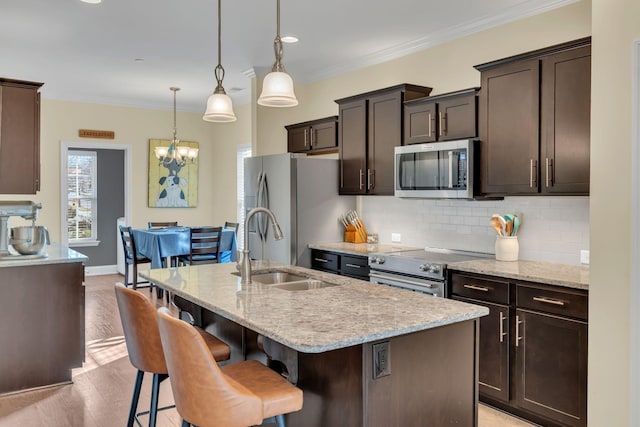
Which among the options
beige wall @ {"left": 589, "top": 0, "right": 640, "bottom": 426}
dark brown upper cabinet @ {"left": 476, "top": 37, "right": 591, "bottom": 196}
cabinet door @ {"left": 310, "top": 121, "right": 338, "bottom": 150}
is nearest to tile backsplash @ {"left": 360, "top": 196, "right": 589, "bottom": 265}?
dark brown upper cabinet @ {"left": 476, "top": 37, "right": 591, "bottom": 196}

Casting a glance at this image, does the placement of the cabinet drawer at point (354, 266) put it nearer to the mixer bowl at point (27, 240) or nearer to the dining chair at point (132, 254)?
the mixer bowl at point (27, 240)

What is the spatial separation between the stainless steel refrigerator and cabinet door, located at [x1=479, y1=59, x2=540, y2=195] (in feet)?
5.98

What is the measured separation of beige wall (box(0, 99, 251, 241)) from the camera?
765cm

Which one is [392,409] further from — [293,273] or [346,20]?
[346,20]

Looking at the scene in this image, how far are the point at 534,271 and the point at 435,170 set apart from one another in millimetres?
1196

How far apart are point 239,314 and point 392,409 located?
0.68 meters

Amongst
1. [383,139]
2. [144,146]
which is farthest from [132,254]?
[383,139]

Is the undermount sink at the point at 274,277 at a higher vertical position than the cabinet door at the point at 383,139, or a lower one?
lower

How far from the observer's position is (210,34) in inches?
187

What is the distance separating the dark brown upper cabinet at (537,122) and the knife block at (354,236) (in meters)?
1.72

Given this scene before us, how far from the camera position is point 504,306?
130 inches

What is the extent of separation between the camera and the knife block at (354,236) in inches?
210

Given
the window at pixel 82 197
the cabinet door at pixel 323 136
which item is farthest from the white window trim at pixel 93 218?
the cabinet door at pixel 323 136

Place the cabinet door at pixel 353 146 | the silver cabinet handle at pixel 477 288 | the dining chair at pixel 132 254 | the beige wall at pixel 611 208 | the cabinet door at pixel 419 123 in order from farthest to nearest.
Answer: the dining chair at pixel 132 254, the cabinet door at pixel 353 146, the cabinet door at pixel 419 123, the silver cabinet handle at pixel 477 288, the beige wall at pixel 611 208
